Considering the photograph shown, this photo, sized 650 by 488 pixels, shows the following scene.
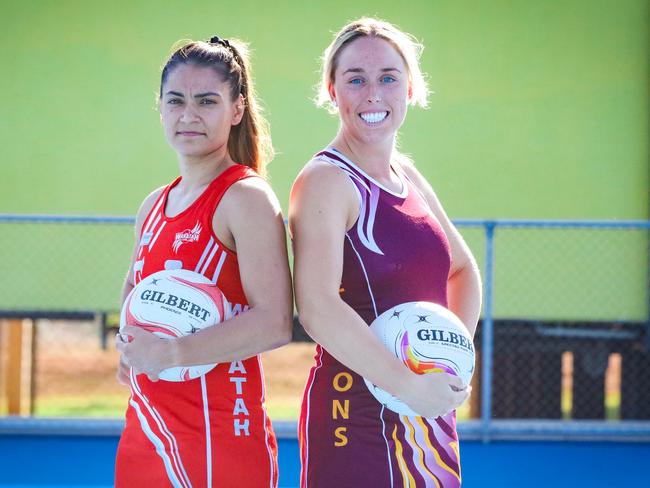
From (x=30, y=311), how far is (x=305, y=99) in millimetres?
2856

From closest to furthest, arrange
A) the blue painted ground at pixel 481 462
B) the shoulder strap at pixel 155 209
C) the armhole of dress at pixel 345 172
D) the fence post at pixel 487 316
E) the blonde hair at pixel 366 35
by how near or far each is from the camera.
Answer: the armhole of dress at pixel 345 172 → the blonde hair at pixel 366 35 → the shoulder strap at pixel 155 209 → the blue painted ground at pixel 481 462 → the fence post at pixel 487 316

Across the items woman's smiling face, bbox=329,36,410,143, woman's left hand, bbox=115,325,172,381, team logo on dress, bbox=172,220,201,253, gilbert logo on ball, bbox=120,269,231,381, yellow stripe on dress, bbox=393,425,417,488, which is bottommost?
yellow stripe on dress, bbox=393,425,417,488

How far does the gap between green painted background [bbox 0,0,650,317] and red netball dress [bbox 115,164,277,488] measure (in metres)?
4.73

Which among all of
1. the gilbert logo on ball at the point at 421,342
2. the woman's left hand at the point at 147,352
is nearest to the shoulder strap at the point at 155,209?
the woman's left hand at the point at 147,352

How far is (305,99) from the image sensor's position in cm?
679

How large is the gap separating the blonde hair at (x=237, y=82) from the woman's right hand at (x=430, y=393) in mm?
773

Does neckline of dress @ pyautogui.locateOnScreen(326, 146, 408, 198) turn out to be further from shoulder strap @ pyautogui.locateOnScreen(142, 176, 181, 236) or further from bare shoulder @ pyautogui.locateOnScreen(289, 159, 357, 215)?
shoulder strap @ pyautogui.locateOnScreen(142, 176, 181, 236)

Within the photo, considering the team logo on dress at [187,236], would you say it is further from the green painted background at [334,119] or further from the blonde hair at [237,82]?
the green painted background at [334,119]

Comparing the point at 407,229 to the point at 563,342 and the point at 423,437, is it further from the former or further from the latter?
the point at 563,342

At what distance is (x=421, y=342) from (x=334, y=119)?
5066mm

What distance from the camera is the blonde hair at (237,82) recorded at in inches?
81.9

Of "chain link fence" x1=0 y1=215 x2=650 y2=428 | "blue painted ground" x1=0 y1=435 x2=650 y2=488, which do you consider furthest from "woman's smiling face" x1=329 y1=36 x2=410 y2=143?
"chain link fence" x1=0 y1=215 x2=650 y2=428

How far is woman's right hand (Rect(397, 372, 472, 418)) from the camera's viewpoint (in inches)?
71.7

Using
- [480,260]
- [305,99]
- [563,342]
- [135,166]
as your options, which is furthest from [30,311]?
[563,342]
